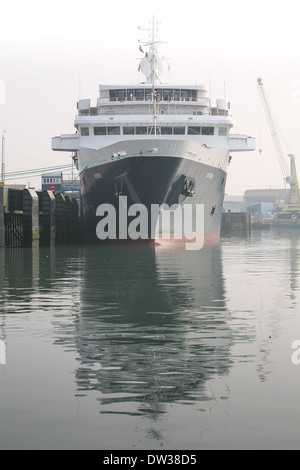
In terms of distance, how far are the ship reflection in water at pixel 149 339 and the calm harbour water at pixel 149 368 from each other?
1.0 inches

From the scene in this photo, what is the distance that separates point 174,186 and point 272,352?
1259 inches

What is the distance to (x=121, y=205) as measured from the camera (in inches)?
1737

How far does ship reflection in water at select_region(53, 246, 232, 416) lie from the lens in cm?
897

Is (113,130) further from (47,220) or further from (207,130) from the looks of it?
(47,220)

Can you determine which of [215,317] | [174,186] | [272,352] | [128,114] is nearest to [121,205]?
[174,186]

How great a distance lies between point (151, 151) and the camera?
142 ft

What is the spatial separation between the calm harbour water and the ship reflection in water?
0.03 metres

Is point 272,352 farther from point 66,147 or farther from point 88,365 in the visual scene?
point 66,147

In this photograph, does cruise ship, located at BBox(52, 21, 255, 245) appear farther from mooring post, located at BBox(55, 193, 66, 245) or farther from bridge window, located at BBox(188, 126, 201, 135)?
mooring post, located at BBox(55, 193, 66, 245)

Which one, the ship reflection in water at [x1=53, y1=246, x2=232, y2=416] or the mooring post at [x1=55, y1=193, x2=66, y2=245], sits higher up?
the mooring post at [x1=55, y1=193, x2=66, y2=245]

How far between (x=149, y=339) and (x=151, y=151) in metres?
31.4

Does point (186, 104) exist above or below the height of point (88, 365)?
above

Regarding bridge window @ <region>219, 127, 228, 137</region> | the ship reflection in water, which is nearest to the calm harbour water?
the ship reflection in water

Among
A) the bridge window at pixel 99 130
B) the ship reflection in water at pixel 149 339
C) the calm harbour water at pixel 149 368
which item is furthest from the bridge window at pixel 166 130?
the calm harbour water at pixel 149 368
